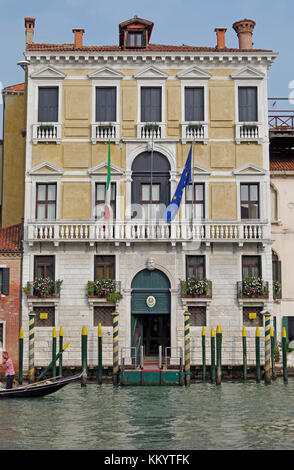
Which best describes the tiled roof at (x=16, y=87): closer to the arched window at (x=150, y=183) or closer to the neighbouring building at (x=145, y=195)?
the neighbouring building at (x=145, y=195)

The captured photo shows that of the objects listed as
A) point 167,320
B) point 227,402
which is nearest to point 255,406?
point 227,402

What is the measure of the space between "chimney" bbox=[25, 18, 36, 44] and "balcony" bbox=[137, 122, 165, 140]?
21.0 ft

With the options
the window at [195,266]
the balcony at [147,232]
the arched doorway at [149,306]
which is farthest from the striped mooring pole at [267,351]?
the arched doorway at [149,306]

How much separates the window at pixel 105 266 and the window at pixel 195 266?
9.65 ft

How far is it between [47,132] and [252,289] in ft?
33.3

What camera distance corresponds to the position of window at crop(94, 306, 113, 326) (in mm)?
28375

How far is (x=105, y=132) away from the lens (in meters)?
29.1

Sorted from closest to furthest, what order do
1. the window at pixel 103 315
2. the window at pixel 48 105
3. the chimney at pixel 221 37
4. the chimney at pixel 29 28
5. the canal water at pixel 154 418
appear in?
the canal water at pixel 154 418
the window at pixel 103 315
the window at pixel 48 105
the chimney at pixel 221 37
the chimney at pixel 29 28

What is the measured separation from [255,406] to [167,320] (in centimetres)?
823

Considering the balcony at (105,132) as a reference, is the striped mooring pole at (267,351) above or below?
below

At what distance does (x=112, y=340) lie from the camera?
2819cm

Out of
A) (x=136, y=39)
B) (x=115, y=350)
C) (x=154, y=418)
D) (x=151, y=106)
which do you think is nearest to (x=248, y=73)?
(x=151, y=106)

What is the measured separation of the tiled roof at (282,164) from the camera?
102ft

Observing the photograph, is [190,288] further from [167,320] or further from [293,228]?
[293,228]
